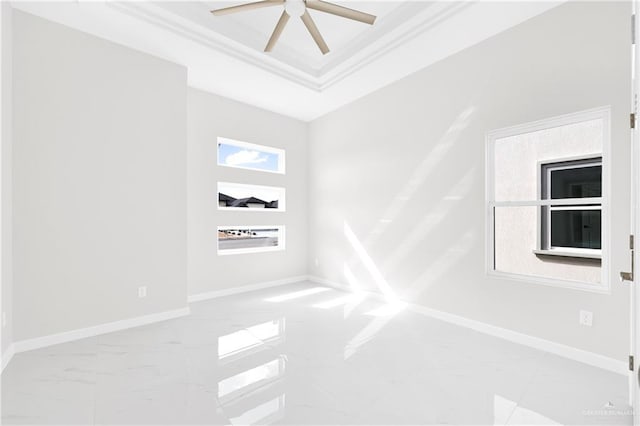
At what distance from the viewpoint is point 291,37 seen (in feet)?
11.2

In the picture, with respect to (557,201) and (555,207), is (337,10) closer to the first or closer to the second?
(557,201)

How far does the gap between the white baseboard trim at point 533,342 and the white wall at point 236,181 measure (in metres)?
2.43

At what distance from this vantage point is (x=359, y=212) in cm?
448

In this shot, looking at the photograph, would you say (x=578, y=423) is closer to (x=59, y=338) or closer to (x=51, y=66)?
(x=59, y=338)

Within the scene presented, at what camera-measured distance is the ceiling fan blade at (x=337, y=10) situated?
93.4 inches

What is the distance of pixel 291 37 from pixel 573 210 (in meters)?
3.48

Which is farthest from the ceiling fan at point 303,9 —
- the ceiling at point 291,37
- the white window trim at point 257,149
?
the white window trim at point 257,149

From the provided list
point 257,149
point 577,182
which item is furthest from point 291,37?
point 577,182

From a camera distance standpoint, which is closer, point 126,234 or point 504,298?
point 504,298

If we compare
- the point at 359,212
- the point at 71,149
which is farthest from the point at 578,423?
the point at 71,149

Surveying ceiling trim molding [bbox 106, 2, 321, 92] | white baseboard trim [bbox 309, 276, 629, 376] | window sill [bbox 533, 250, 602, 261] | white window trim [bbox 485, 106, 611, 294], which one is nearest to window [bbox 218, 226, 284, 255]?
ceiling trim molding [bbox 106, 2, 321, 92]

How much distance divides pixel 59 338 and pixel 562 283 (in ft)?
15.0

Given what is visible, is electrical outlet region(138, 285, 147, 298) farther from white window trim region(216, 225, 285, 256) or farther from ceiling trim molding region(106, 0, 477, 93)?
ceiling trim molding region(106, 0, 477, 93)

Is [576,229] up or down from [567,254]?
up
